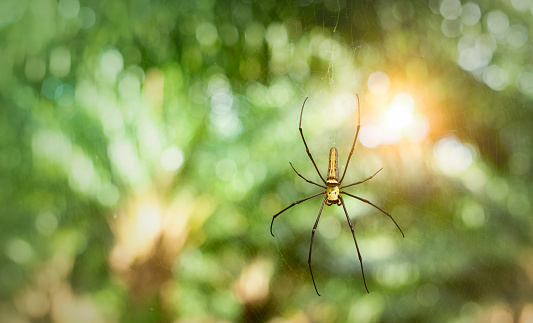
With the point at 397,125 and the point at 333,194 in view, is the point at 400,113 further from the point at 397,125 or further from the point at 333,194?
the point at 333,194

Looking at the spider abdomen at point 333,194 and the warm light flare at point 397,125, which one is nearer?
the spider abdomen at point 333,194

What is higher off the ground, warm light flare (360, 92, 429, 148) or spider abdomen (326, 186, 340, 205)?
warm light flare (360, 92, 429, 148)

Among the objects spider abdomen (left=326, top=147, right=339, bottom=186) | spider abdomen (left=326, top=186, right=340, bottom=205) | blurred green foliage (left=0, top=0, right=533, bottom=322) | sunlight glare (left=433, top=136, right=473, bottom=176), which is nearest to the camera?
spider abdomen (left=326, top=147, right=339, bottom=186)

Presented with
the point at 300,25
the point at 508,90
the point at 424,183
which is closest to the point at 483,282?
the point at 424,183

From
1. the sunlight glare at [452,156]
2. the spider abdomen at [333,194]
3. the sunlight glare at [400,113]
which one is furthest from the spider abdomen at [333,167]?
the sunlight glare at [452,156]

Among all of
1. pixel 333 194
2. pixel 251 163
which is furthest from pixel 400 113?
pixel 333 194

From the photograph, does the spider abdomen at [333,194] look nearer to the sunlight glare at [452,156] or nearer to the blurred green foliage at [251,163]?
the blurred green foliage at [251,163]

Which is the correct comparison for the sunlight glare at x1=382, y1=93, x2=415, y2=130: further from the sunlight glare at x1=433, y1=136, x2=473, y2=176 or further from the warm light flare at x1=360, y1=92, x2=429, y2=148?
the sunlight glare at x1=433, y1=136, x2=473, y2=176

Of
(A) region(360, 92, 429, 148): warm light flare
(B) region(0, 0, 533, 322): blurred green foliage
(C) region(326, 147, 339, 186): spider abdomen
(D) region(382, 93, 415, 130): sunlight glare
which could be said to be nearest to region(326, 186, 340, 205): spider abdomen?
(C) region(326, 147, 339, 186): spider abdomen
